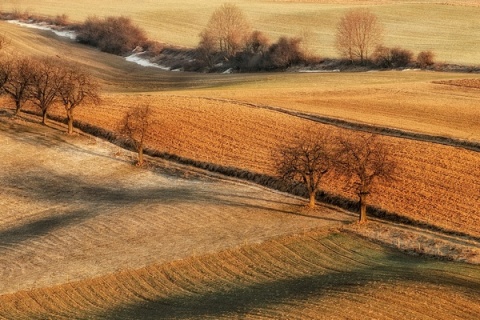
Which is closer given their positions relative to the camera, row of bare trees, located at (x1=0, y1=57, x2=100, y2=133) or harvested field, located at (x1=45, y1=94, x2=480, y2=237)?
harvested field, located at (x1=45, y1=94, x2=480, y2=237)

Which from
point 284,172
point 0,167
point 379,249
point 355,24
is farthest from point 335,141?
point 355,24

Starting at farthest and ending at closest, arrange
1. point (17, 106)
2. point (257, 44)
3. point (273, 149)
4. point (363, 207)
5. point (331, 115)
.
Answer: point (257, 44) < point (17, 106) < point (331, 115) < point (273, 149) < point (363, 207)

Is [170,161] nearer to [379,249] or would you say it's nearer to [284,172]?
[284,172]

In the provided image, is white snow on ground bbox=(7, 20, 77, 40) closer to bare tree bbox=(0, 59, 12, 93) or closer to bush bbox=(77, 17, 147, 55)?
bush bbox=(77, 17, 147, 55)

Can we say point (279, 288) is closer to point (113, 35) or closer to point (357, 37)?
point (357, 37)

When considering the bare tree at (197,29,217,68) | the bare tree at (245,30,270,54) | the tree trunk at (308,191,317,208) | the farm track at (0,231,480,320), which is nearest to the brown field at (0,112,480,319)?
the farm track at (0,231,480,320)

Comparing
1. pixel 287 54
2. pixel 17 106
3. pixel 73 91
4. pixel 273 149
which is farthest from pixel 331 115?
pixel 287 54

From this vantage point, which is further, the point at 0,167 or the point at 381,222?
the point at 0,167
